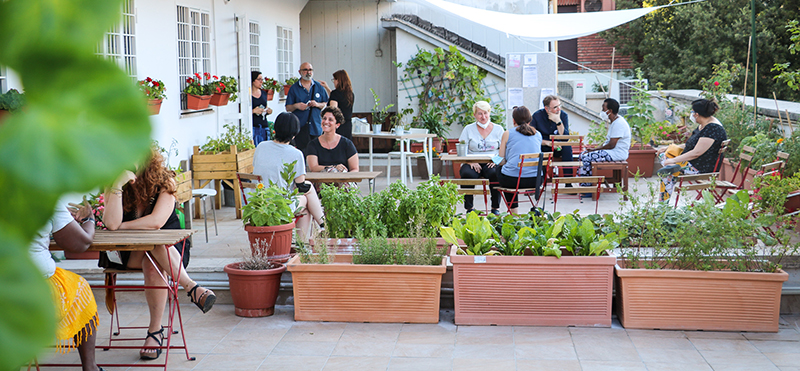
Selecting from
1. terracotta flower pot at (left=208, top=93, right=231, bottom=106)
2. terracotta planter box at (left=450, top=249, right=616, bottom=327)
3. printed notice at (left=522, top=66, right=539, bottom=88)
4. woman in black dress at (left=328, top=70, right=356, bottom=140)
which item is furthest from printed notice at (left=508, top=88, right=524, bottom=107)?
terracotta planter box at (left=450, top=249, right=616, bottom=327)

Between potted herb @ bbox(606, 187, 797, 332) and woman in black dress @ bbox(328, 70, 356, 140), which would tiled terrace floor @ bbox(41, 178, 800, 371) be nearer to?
potted herb @ bbox(606, 187, 797, 332)

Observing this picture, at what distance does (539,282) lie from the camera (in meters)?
4.04

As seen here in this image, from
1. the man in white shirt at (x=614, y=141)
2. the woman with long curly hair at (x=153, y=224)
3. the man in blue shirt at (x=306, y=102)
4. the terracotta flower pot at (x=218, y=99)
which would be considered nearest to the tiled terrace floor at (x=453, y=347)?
the woman with long curly hair at (x=153, y=224)

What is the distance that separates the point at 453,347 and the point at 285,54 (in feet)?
31.7

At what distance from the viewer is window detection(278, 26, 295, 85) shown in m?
12.2

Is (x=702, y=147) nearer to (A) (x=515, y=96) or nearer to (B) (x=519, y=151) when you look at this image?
(B) (x=519, y=151)

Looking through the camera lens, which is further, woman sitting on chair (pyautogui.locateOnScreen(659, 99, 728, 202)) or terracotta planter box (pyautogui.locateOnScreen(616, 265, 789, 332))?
woman sitting on chair (pyautogui.locateOnScreen(659, 99, 728, 202))

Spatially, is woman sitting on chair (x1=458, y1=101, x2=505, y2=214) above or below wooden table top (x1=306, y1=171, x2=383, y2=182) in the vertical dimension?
above

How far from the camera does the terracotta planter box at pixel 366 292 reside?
4.09m

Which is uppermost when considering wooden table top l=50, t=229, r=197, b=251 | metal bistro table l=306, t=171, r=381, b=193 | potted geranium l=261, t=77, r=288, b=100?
potted geranium l=261, t=77, r=288, b=100

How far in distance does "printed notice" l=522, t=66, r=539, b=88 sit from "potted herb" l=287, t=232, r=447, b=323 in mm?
6435

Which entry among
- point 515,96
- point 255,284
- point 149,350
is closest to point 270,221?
point 255,284

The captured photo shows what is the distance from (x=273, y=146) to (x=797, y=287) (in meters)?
3.70

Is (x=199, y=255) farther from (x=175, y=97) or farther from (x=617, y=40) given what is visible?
(x=617, y=40)
